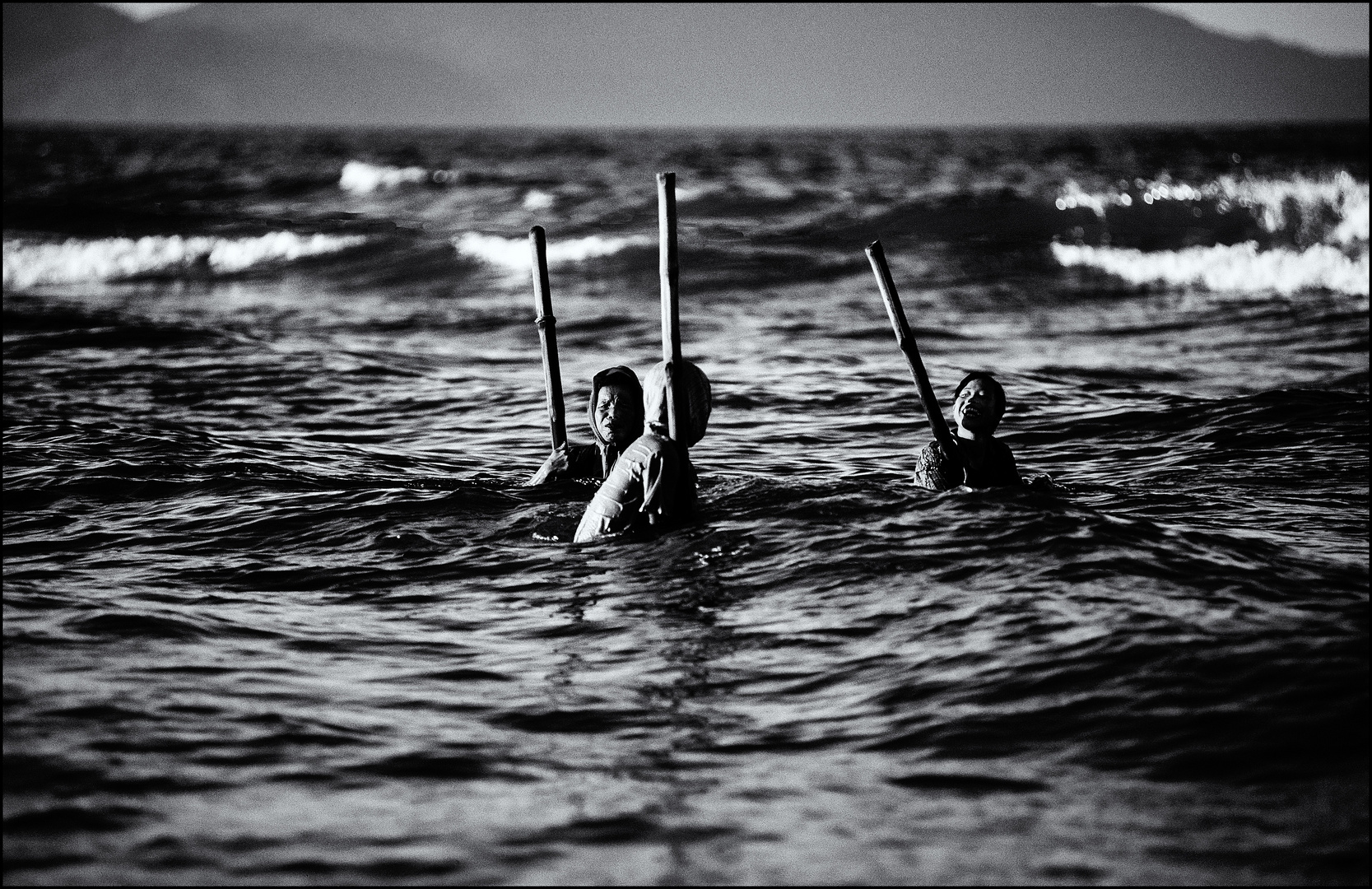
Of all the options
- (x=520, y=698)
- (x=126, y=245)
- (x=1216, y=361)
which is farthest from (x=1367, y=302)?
(x=126, y=245)

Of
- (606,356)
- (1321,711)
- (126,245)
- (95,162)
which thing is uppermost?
(95,162)

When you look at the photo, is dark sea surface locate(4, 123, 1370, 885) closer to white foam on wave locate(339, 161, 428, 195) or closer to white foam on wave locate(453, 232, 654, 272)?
white foam on wave locate(453, 232, 654, 272)

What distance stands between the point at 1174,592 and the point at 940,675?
1372 millimetres

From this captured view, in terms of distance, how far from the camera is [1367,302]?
862 inches

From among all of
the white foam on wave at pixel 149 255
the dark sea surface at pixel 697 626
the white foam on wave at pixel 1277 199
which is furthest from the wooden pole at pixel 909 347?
the white foam on wave at pixel 1277 199

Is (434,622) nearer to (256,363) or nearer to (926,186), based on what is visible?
(256,363)

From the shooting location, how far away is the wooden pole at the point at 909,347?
8.55 metres

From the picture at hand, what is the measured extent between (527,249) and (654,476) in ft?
70.1

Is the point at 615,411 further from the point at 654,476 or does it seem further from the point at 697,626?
the point at 697,626

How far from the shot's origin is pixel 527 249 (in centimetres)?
2870

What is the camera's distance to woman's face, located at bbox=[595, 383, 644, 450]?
830cm

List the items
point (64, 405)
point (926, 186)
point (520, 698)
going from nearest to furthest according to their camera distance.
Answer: point (520, 698)
point (64, 405)
point (926, 186)

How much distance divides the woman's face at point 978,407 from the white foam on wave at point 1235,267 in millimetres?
16725

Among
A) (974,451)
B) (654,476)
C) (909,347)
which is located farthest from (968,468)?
(654,476)
